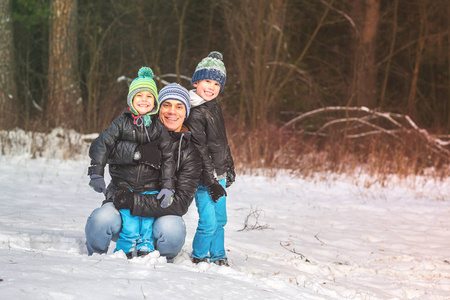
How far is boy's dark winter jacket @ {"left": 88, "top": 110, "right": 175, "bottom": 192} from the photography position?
4336mm

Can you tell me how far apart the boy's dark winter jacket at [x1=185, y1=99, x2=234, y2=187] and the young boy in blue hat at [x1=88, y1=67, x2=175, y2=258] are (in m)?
0.34

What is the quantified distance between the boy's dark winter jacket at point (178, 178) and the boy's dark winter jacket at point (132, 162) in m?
0.06

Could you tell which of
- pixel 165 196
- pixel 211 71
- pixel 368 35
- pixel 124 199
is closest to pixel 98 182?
pixel 124 199

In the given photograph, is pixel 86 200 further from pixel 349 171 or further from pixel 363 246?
pixel 349 171

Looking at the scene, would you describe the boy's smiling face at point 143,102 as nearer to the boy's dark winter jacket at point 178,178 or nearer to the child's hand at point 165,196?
the boy's dark winter jacket at point 178,178

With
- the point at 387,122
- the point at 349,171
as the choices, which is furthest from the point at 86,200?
the point at 387,122

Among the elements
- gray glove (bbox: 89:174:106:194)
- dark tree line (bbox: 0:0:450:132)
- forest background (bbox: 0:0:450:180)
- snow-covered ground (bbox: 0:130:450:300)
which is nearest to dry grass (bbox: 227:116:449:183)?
forest background (bbox: 0:0:450:180)

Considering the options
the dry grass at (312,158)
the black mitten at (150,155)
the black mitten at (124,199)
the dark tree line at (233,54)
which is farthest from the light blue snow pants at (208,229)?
the dark tree line at (233,54)

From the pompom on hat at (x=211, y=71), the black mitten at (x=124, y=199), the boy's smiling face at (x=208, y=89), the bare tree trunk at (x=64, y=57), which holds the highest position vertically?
the bare tree trunk at (x=64, y=57)

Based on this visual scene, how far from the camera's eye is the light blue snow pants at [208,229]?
4.70m

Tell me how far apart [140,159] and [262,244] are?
223 cm

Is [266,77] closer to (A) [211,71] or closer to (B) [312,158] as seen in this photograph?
(B) [312,158]

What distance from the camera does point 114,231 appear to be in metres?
4.38

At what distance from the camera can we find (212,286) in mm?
3553
